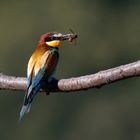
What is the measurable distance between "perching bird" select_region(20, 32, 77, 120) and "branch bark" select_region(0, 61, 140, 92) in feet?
0.41

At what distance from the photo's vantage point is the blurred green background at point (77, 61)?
14898mm

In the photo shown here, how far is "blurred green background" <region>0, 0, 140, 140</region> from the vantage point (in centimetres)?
1490

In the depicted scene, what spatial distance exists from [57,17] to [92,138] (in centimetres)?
617

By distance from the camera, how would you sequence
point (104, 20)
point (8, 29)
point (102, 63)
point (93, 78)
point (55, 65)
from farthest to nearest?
point (104, 20) → point (8, 29) → point (102, 63) → point (55, 65) → point (93, 78)

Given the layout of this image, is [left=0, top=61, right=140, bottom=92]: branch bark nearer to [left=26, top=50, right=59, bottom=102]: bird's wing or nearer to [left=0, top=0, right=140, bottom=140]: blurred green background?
[left=26, top=50, right=59, bottom=102]: bird's wing

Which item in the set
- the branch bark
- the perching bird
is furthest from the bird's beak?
the branch bark

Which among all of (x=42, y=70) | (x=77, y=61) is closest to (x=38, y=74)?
(x=42, y=70)

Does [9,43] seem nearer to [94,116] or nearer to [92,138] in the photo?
[94,116]

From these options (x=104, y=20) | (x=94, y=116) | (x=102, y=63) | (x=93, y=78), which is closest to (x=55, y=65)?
(x=93, y=78)

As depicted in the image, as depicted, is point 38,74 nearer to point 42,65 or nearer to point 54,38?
point 42,65

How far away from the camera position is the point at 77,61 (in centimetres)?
1836

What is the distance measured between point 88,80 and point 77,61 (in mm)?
14968

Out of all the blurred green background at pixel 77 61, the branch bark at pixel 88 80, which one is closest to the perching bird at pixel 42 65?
the branch bark at pixel 88 80

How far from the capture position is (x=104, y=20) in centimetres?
2130
